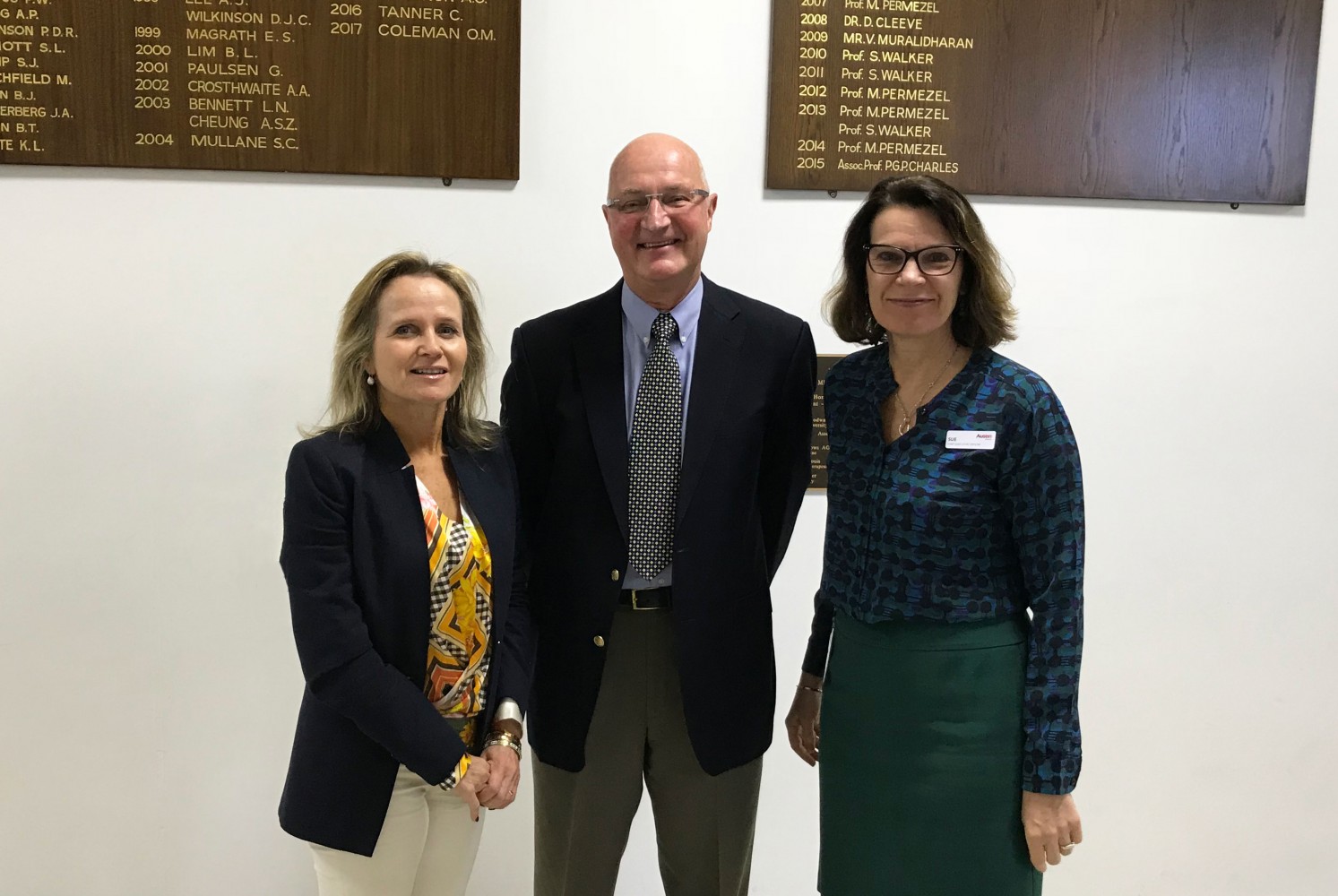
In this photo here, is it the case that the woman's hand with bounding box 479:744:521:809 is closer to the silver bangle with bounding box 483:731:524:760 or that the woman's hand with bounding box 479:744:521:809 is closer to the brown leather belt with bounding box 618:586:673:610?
the silver bangle with bounding box 483:731:524:760

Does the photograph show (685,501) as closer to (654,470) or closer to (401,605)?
(654,470)

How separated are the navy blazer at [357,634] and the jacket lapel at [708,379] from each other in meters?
0.46

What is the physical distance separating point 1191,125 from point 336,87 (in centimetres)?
210

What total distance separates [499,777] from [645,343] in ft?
2.55

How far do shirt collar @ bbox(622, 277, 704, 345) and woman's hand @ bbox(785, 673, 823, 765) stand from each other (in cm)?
69

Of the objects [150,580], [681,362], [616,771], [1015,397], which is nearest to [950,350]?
[1015,397]

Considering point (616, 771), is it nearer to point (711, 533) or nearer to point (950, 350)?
point (711, 533)

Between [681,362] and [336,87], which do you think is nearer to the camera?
[681,362]

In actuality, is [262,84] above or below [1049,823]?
above

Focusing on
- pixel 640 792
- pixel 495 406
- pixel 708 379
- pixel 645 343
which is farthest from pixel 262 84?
pixel 640 792

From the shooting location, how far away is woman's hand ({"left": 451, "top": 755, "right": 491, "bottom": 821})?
147cm

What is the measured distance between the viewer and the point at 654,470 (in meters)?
1.65

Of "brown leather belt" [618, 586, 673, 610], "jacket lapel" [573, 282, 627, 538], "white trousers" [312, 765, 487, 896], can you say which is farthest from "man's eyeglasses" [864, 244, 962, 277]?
"white trousers" [312, 765, 487, 896]

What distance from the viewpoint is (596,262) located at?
91.8 inches
